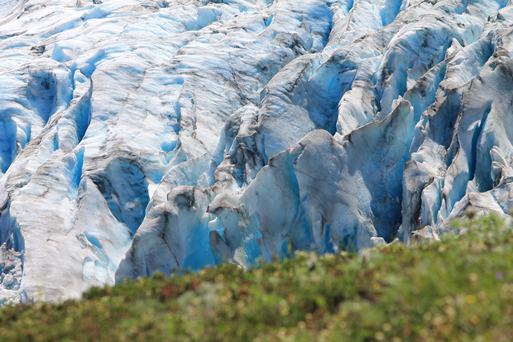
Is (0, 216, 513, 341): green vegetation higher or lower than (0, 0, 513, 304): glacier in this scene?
higher

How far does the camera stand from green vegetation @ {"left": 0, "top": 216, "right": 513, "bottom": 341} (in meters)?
8.10

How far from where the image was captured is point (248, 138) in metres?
33.6

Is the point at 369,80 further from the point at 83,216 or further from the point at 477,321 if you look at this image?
the point at 477,321

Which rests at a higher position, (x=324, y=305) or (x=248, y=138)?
(x=324, y=305)

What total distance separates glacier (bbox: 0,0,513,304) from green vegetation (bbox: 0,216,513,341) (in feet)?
44.8

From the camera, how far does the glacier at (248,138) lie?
29.6m

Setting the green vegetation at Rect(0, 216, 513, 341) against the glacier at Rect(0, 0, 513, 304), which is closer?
the green vegetation at Rect(0, 216, 513, 341)

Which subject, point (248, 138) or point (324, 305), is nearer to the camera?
point (324, 305)

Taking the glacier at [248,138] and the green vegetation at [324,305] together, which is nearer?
the green vegetation at [324,305]

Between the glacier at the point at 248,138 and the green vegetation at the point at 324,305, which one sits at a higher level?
the green vegetation at the point at 324,305

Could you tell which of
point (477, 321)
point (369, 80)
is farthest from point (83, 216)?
point (477, 321)

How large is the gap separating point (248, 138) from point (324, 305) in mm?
24562

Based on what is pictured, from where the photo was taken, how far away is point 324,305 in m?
9.23

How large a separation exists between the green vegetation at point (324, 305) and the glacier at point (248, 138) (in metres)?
13.7
